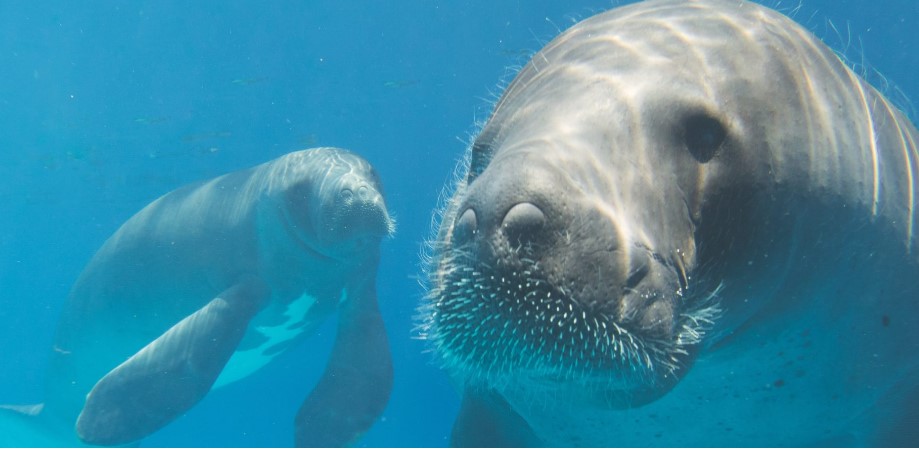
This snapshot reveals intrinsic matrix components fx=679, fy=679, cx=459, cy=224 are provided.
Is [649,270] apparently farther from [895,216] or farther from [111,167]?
[111,167]

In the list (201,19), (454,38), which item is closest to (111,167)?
(201,19)

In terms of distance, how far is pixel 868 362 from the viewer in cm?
345

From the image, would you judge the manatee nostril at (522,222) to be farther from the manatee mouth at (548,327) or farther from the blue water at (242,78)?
the blue water at (242,78)

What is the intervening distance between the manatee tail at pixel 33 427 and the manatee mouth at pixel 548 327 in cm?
1348

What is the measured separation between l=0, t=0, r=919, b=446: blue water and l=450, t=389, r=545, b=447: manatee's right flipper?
1220 centimetres

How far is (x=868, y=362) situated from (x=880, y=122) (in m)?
1.21

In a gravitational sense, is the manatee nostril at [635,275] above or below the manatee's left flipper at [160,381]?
above

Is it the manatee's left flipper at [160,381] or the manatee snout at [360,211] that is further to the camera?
the manatee snout at [360,211]

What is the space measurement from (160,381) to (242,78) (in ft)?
51.7

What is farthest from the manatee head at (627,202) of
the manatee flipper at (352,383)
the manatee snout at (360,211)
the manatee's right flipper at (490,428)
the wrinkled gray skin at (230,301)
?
the manatee flipper at (352,383)

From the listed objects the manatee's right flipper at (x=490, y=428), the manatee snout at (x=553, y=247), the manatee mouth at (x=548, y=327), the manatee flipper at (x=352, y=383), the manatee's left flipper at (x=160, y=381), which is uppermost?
the manatee snout at (x=553, y=247)

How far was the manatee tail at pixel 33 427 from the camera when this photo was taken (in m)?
13.5

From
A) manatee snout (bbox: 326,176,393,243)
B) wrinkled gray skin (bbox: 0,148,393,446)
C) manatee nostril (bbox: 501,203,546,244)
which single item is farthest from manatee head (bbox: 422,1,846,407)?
wrinkled gray skin (bbox: 0,148,393,446)

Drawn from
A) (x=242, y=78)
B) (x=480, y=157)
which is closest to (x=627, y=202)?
(x=480, y=157)
